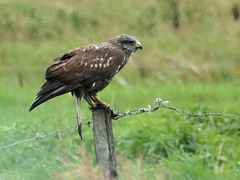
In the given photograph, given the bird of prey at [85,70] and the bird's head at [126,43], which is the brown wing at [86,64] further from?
the bird's head at [126,43]

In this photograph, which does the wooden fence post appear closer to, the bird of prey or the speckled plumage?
the bird of prey

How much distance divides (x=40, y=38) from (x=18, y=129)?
798 centimetres

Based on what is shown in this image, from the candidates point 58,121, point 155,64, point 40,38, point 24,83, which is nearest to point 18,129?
point 58,121

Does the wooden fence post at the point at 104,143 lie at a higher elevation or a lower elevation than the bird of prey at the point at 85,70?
lower

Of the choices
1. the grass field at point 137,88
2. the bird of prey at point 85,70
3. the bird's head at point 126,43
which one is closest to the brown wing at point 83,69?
the bird of prey at point 85,70

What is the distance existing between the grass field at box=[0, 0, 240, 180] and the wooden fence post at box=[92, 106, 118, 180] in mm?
149

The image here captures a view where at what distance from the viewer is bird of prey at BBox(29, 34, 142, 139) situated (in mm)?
5305

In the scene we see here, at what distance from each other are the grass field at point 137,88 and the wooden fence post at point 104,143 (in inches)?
5.9

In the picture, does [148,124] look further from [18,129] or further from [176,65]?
[176,65]

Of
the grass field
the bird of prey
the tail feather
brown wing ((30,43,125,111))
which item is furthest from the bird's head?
the grass field

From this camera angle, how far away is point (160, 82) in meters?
12.3

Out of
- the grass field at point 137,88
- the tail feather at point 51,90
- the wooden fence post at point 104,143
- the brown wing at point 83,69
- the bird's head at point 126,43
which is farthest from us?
the grass field at point 137,88

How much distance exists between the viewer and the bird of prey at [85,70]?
17.4 feet

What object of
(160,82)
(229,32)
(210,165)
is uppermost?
(229,32)
